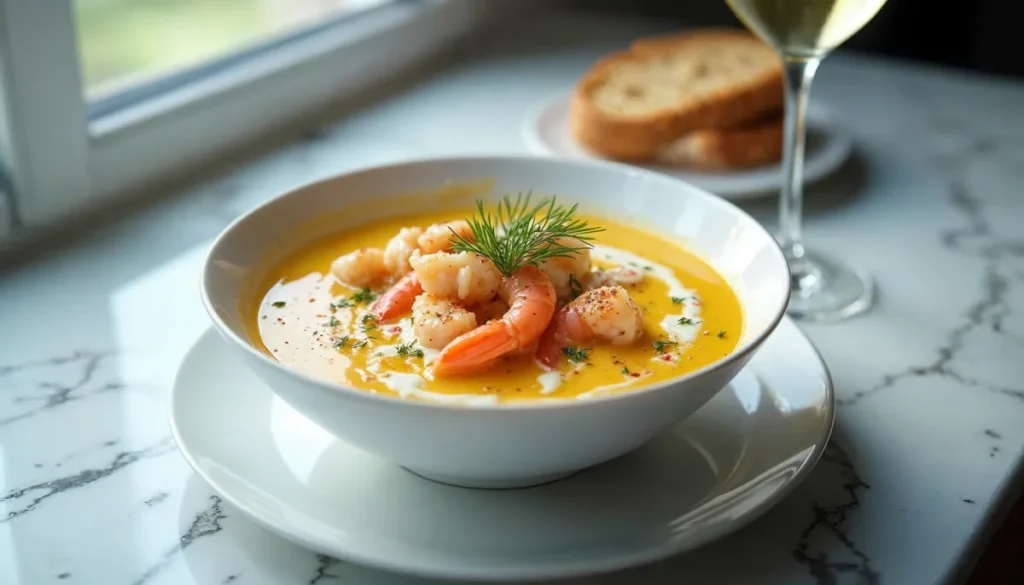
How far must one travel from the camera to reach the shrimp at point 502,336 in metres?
1.27

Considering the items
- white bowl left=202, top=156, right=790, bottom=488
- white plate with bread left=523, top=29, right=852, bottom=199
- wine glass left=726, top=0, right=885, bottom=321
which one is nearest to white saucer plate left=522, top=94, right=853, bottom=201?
white plate with bread left=523, top=29, right=852, bottom=199

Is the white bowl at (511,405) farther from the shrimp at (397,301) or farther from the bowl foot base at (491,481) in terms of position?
the shrimp at (397,301)

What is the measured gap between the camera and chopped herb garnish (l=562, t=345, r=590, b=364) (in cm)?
132

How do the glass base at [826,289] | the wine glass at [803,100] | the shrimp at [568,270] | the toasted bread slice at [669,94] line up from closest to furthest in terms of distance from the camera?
the shrimp at [568,270] → the wine glass at [803,100] → the glass base at [826,289] → the toasted bread slice at [669,94]

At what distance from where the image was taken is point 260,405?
1.39m

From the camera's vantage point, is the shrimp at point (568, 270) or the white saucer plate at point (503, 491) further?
the shrimp at point (568, 270)

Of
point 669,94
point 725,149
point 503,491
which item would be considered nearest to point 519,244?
point 503,491

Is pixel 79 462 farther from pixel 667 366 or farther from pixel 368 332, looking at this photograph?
pixel 667 366

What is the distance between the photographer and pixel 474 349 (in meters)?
1.27

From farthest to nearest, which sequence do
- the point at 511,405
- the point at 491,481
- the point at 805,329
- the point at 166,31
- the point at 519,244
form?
the point at 166,31 < the point at 805,329 < the point at 519,244 < the point at 491,481 < the point at 511,405

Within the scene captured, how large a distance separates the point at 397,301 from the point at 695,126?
1148 mm

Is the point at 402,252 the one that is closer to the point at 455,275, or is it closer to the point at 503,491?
the point at 455,275

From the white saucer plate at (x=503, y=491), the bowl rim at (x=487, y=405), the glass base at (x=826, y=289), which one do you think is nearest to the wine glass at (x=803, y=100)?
the glass base at (x=826, y=289)

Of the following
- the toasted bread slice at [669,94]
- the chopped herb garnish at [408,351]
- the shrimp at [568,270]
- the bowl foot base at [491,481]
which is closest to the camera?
the bowl foot base at [491,481]
